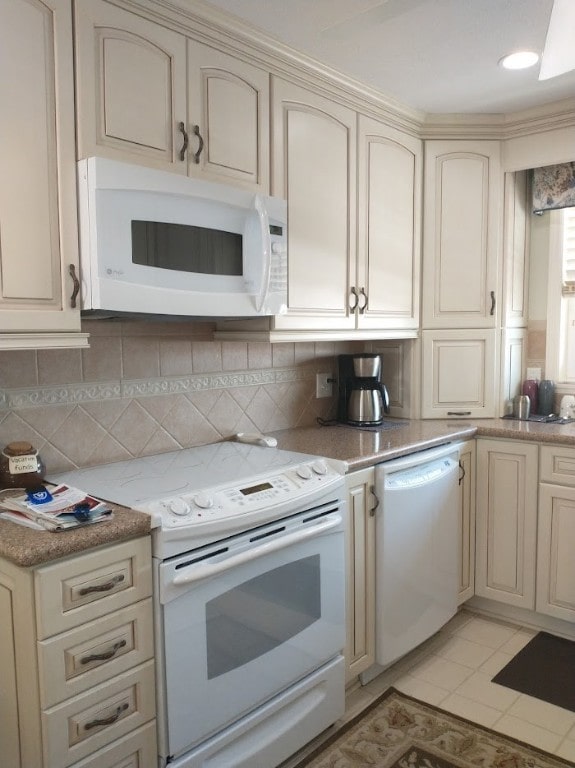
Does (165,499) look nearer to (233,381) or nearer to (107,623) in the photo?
(107,623)

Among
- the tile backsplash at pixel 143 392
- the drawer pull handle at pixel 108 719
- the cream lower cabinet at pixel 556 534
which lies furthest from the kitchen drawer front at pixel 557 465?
the drawer pull handle at pixel 108 719

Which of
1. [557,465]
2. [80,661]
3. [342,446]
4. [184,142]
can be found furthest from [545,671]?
[184,142]

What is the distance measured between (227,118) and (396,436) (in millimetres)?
1398

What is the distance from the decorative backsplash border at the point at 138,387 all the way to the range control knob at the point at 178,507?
60cm

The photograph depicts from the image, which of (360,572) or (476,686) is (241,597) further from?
(476,686)

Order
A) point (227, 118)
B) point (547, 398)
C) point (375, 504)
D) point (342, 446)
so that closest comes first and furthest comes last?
point (227, 118) → point (375, 504) → point (342, 446) → point (547, 398)

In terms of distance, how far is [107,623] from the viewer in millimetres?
1454

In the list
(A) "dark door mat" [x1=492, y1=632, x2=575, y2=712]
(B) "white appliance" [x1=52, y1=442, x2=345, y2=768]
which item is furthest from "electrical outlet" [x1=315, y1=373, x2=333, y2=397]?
(A) "dark door mat" [x1=492, y1=632, x2=575, y2=712]

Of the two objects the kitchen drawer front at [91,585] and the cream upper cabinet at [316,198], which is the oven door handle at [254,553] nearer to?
the kitchen drawer front at [91,585]

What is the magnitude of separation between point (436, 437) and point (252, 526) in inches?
43.8

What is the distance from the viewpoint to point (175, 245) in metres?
1.83

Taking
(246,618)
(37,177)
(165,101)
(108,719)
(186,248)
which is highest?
(165,101)

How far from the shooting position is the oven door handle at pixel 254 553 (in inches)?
62.2

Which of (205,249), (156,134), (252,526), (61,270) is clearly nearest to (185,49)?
(156,134)
